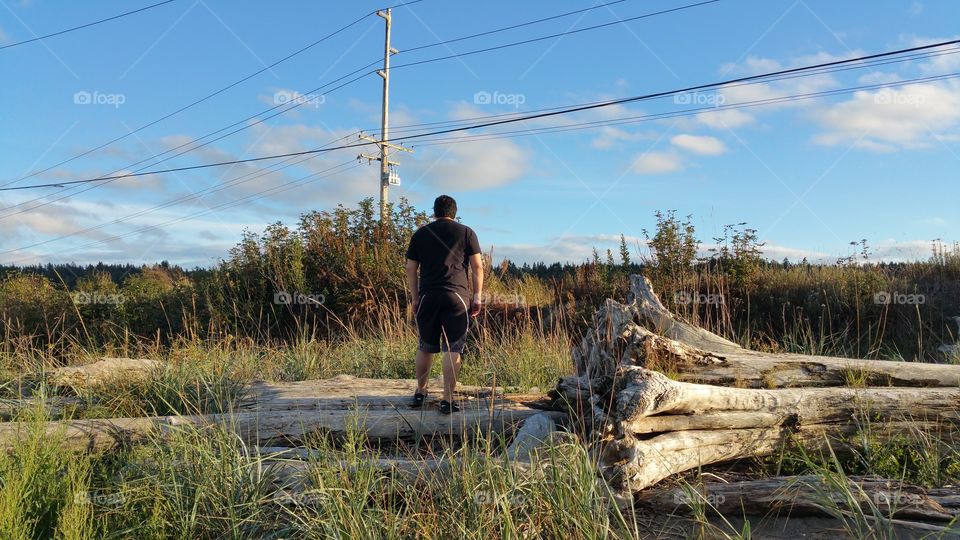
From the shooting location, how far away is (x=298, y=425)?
5.48m

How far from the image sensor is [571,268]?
822 inches

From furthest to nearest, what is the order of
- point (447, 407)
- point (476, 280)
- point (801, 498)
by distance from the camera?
point (476, 280) → point (447, 407) → point (801, 498)

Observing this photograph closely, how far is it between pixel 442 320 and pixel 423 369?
0.48m

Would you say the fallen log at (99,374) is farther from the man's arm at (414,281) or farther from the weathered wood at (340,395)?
the man's arm at (414,281)

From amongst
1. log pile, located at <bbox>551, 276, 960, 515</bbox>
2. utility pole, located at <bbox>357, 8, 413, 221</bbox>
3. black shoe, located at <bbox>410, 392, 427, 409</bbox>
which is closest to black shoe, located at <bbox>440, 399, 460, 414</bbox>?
black shoe, located at <bbox>410, 392, 427, 409</bbox>

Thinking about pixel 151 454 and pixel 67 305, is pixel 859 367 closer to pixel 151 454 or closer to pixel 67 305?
pixel 151 454

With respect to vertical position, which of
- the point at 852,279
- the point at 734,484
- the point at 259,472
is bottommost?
the point at 734,484

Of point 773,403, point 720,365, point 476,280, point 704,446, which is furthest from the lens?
point 476,280

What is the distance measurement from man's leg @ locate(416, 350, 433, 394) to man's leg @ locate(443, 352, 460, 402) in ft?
0.96

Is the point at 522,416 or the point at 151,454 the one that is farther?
the point at 522,416

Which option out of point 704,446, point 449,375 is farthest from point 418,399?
point 704,446

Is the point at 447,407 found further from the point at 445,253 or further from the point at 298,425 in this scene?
the point at 445,253

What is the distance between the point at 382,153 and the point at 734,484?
28.6 metres

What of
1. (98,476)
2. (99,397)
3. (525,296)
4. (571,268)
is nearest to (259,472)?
(98,476)
